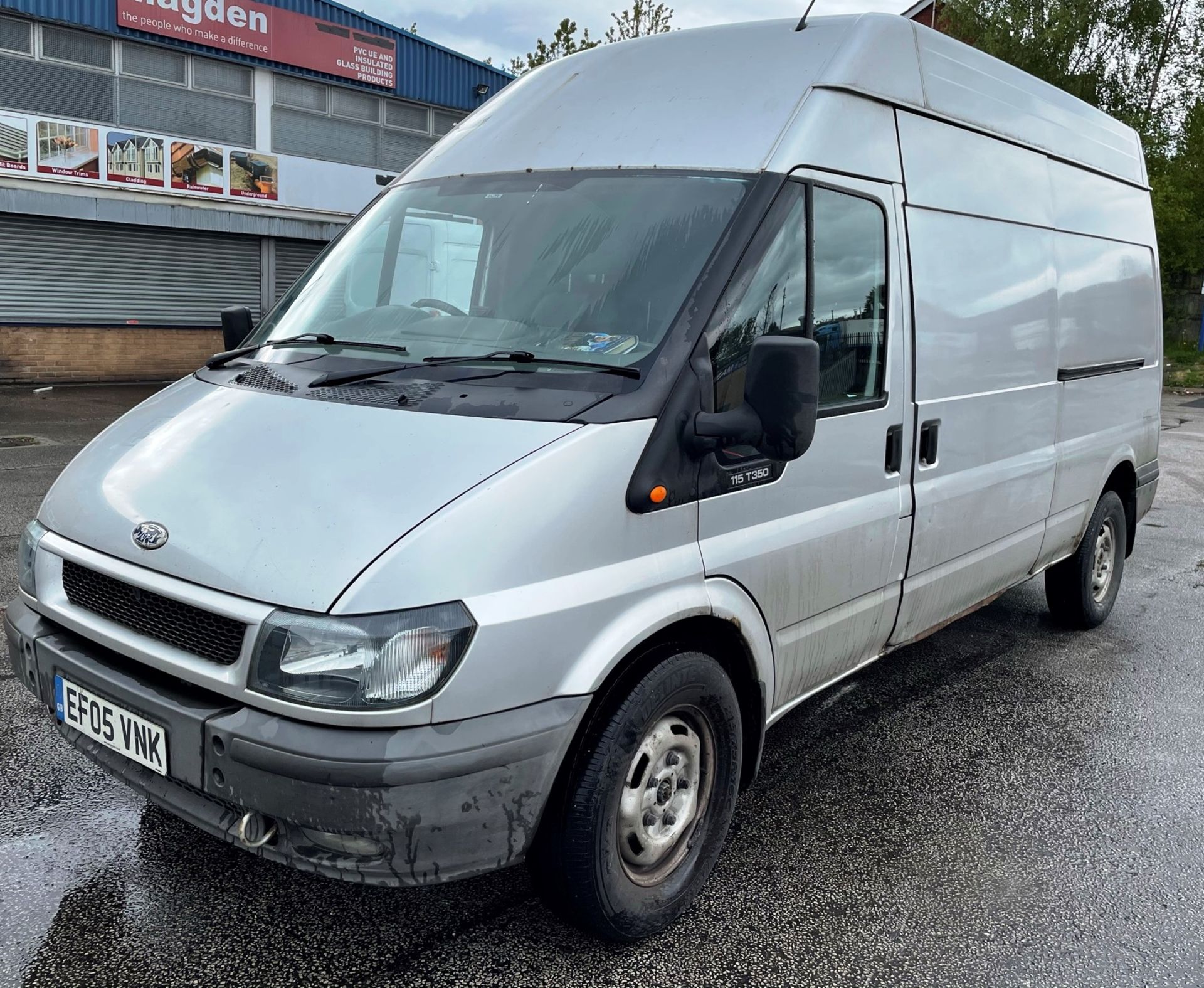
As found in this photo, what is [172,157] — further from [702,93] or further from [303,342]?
[702,93]

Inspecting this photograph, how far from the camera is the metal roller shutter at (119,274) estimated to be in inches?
656

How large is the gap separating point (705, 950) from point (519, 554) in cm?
127

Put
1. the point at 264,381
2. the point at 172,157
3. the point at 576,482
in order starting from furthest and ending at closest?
the point at 172,157, the point at 264,381, the point at 576,482

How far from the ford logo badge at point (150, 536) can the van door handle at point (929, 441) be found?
2.51 m

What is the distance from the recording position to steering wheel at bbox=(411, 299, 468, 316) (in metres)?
3.24

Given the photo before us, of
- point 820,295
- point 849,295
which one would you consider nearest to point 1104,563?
point 849,295

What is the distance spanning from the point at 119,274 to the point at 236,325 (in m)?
15.5

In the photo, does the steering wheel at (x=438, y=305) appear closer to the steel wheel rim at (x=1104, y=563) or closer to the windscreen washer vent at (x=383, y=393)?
the windscreen washer vent at (x=383, y=393)

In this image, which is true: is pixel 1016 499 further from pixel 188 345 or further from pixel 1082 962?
pixel 188 345

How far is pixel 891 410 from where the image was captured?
354 cm

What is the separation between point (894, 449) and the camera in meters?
3.58

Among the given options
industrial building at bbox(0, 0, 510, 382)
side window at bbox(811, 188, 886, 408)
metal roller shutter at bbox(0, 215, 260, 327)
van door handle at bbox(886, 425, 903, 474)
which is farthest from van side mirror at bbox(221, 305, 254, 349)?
metal roller shutter at bbox(0, 215, 260, 327)

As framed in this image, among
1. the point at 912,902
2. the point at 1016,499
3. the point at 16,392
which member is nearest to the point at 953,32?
the point at 16,392

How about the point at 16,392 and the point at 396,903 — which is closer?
the point at 396,903
